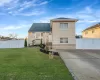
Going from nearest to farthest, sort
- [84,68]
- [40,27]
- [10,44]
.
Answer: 1. [84,68]
2. [10,44]
3. [40,27]

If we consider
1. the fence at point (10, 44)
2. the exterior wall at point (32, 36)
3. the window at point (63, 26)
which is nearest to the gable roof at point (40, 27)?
the exterior wall at point (32, 36)

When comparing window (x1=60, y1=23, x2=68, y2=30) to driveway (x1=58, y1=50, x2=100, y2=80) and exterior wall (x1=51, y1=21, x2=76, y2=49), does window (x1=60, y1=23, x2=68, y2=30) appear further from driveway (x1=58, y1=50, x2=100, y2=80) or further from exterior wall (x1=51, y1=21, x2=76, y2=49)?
driveway (x1=58, y1=50, x2=100, y2=80)

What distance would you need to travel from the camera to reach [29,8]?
77.9 ft

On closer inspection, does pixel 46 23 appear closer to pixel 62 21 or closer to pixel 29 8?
pixel 62 21

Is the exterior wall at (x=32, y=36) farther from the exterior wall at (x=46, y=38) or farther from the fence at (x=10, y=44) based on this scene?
the fence at (x=10, y=44)

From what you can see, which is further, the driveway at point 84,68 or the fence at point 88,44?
the fence at point 88,44

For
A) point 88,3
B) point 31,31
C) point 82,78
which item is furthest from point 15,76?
point 31,31

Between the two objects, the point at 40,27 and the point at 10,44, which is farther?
the point at 40,27

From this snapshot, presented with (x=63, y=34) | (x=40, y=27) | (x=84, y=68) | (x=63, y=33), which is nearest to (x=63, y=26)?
(x=63, y=33)

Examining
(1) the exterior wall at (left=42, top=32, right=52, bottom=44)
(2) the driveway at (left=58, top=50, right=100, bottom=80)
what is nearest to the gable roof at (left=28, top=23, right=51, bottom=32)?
(1) the exterior wall at (left=42, top=32, right=52, bottom=44)

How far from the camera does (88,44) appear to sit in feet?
90.1

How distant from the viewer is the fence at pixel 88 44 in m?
27.2

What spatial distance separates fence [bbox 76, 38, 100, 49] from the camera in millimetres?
27203

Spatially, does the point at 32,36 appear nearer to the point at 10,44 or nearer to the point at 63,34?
the point at 10,44
